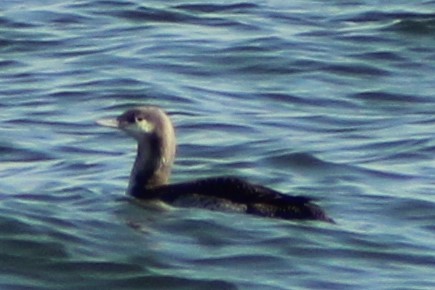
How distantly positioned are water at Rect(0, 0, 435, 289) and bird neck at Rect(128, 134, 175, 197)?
0.20 m

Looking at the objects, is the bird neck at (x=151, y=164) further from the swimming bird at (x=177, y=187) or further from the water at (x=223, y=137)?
the water at (x=223, y=137)

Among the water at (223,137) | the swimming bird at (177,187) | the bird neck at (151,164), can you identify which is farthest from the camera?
the bird neck at (151,164)

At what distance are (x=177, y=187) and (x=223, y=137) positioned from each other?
8.24ft

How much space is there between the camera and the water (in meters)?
14.6

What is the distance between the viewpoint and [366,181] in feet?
55.7

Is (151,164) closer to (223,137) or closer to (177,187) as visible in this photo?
(177,187)

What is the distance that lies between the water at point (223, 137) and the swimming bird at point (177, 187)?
11cm

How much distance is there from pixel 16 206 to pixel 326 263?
241cm

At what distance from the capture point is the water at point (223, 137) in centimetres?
1462

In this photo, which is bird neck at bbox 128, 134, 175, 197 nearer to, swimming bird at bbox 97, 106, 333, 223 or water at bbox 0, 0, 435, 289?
swimming bird at bbox 97, 106, 333, 223

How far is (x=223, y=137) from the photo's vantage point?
60.8ft

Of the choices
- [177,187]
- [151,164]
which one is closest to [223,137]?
[151,164]

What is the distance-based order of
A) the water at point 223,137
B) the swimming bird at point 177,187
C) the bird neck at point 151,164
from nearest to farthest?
the water at point 223,137 < the swimming bird at point 177,187 < the bird neck at point 151,164

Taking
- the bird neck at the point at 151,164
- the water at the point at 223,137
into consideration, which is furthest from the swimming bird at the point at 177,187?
the water at the point at 223,137
